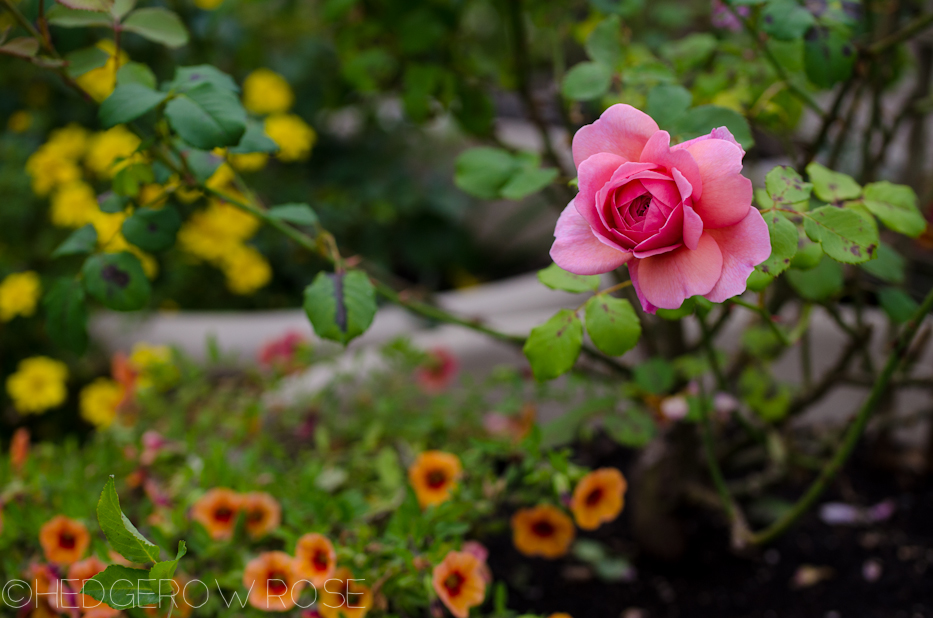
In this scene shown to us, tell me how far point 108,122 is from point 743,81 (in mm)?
617

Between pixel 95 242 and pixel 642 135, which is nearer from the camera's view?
pixel 642 135

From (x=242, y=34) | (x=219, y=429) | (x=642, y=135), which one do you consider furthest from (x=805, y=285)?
(x=242, y=34)

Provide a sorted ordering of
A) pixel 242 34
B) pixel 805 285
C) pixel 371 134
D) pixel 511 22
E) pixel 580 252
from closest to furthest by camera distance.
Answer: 1. pixel 580 252
2. pixel 805 285
3. pixel 511 22
4. pixel 242 34
5. pixel 371 134

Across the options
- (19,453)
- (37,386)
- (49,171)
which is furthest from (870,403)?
(49,171)

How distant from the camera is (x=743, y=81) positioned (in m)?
0.71

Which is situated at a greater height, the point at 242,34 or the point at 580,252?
the point at 580,252

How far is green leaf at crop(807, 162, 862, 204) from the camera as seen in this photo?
45 cm

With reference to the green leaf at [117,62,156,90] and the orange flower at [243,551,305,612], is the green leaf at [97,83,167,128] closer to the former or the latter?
the green leaf at [117,62,156,90]

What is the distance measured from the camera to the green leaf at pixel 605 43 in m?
0.58

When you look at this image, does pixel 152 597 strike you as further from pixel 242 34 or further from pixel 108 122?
pixel 242 34

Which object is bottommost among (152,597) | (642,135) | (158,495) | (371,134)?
(371,134)

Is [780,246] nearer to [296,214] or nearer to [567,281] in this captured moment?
[567,281]

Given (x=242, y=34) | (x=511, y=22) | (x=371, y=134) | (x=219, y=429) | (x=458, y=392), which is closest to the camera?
(x=511, y=22)

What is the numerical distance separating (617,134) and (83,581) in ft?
1.76
